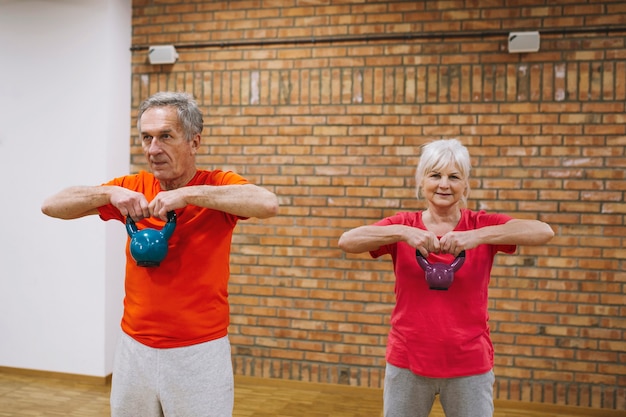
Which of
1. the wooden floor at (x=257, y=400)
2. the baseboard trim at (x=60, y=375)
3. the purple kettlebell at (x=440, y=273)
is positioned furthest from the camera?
the baseboard trim at (x=60, y=375)

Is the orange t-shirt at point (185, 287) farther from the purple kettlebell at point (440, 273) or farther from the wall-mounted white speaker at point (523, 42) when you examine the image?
the wall-mounted white speaker at point (523, 42)

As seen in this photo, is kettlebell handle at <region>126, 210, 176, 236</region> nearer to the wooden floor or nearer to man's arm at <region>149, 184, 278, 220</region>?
man's arm at <region>149, 184, 278, 220</region>

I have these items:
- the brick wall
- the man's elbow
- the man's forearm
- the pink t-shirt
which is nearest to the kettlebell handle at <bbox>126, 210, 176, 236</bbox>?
the man's forearm

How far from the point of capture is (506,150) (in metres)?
3.63

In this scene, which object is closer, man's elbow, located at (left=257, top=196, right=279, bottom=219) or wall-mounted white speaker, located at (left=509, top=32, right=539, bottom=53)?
man's elbow, located at (left=257, top=196, right=279, bottom=219)

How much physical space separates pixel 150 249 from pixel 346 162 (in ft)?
7.86

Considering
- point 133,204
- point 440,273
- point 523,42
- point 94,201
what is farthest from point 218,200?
point 523,42

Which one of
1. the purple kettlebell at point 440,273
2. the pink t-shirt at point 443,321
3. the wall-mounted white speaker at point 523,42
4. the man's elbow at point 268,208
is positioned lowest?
the pink t-shirt at point 443,321

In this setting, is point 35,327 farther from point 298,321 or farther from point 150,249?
point 150,249

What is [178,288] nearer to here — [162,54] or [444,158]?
[444,158]

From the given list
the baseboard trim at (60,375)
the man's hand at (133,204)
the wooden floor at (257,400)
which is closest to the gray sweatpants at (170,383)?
the man's hand at (133,204)

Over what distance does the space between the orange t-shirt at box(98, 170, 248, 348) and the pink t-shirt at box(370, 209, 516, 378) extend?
0.58 m

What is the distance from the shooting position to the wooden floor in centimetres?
346

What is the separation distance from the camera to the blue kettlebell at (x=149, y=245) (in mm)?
1593
